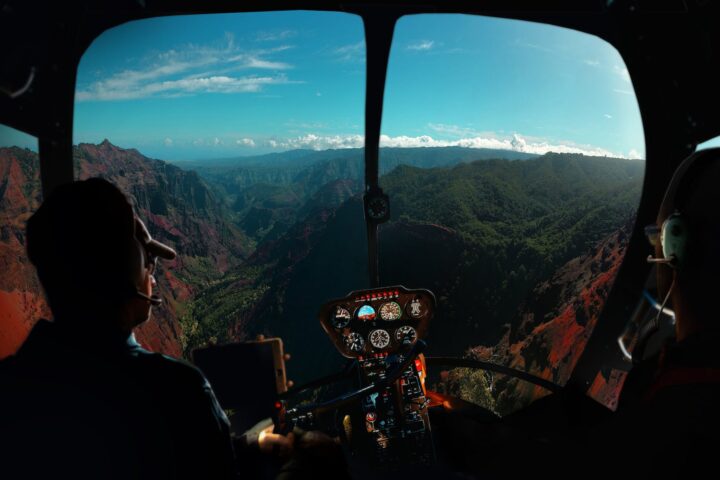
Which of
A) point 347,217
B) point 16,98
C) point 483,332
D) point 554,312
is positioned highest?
point 16,98

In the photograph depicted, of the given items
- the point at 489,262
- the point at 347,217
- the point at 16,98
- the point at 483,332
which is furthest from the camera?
the point at 347,217

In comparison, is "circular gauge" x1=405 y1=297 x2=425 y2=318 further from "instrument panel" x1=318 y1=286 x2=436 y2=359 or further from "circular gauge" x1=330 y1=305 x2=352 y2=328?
"circular gauge" x1=330 y1=305 x2=352 y2=328

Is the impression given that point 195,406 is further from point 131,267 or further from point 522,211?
point 522,211

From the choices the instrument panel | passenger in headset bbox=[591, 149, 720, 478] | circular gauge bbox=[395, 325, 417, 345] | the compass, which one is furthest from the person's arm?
the compass

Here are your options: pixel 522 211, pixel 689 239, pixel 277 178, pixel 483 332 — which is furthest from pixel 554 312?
pixel 689 239

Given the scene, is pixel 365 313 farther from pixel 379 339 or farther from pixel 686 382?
pixel 686 382

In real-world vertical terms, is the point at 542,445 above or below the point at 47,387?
below
